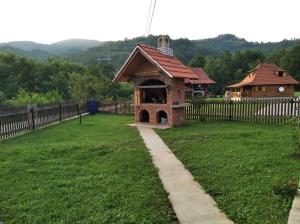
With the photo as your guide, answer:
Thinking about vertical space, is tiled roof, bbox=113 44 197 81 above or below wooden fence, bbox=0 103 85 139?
above

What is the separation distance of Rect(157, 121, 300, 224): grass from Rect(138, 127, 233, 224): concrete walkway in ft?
0.56

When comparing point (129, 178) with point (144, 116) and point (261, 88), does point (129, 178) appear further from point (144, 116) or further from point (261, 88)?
point (261, 88)

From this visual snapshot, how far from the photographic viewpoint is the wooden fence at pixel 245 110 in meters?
15.5

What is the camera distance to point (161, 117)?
54.4ft

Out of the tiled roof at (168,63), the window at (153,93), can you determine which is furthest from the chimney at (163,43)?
the window at (153,93)

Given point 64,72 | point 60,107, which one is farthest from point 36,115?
point 64,72

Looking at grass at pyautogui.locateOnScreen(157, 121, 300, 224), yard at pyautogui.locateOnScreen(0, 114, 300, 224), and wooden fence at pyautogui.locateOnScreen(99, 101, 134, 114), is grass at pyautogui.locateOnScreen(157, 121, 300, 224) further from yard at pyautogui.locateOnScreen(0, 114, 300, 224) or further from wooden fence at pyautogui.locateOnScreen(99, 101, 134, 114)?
wooden fence at pyautogui.locateOnScreen(99, 101, 134, 114)

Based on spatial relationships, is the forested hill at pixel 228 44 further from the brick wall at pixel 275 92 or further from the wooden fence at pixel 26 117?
the wooden fence at pixel 26 117

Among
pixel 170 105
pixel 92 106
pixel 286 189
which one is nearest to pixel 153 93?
pixel 170 105

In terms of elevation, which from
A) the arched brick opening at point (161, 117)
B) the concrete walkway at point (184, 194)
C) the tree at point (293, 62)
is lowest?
the concrete walkway at point (184, 194)

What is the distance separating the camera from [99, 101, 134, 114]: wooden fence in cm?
2325

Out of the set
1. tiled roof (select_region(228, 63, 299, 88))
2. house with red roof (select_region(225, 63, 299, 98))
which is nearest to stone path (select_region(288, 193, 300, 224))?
house with red roof (select_region(225, 63, 299, 98))

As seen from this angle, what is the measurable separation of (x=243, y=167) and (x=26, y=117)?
427 inches

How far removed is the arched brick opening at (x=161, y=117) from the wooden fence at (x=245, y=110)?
1.76 meters
